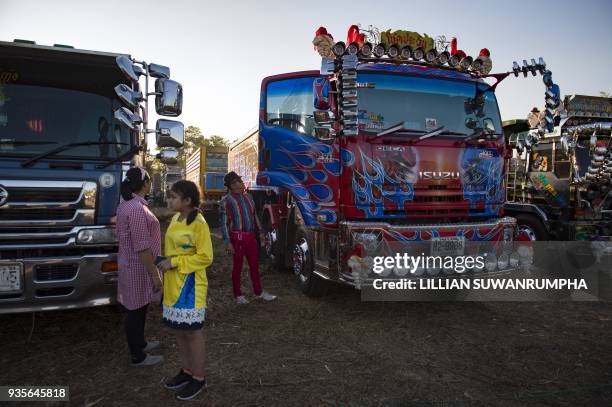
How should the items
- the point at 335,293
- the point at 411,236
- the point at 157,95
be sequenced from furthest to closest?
the point at 335,293
the point at 411,236
the point at 157,95

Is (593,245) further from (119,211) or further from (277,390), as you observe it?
(119,211)

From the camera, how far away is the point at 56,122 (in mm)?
3855

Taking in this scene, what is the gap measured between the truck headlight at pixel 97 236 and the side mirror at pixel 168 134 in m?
1.03

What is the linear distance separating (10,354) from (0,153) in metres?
1.82

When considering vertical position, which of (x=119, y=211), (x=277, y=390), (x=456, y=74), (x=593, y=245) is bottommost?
(x=277, y=390)

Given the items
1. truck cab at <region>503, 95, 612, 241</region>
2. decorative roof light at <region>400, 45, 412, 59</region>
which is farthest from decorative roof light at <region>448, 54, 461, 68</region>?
truck cab at <region>503, 95, 612, 241</region>

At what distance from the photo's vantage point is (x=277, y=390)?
2990 mm

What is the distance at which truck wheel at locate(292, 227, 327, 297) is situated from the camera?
5.10 meters

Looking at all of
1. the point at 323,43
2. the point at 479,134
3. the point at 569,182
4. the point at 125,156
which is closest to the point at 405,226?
the point at 479,134

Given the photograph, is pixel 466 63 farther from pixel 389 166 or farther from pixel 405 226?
pixel 405 226

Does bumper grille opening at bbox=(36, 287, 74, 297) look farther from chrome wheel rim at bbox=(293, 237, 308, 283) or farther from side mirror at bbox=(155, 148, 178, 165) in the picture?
chrome wheel rim at bbox=(293, 237, 308, 283)

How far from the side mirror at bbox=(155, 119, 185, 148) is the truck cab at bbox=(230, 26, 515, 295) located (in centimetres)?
149

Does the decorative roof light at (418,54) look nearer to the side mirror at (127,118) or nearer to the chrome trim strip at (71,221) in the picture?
the side mirror at (127,118)

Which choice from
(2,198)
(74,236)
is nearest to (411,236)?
(74,236)
